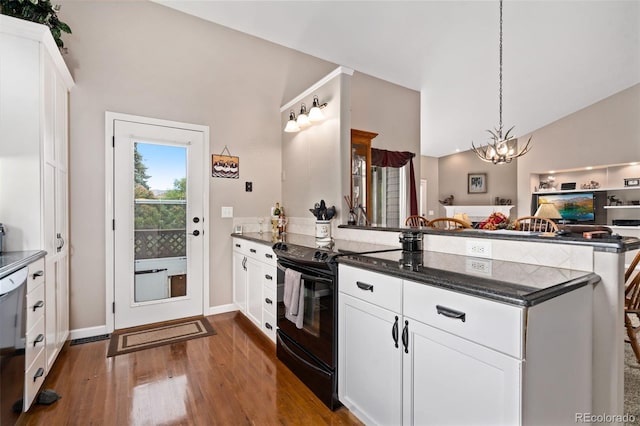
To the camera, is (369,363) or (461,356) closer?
(461,356)

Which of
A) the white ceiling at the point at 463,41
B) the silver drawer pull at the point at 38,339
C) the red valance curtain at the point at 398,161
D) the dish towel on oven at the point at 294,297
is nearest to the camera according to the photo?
the silver drawer pull at the point at 38,339

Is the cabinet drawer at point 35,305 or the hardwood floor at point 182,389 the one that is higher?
the cabinet drawer at point 35,305

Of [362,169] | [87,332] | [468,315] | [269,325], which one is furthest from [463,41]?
[87,332]

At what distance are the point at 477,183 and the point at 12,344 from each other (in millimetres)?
8544

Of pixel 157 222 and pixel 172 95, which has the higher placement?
pixel 172 95

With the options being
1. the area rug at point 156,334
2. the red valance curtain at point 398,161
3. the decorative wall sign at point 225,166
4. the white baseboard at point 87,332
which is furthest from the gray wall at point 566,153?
the white baseboard at point 87,332

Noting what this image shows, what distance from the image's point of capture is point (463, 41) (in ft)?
12.5

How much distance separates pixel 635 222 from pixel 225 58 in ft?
23.9

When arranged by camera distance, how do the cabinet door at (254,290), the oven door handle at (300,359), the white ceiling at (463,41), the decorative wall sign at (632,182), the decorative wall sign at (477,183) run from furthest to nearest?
the decorative wall sign at (477,183)
the decorative wall sign at (632,182)
the white ceiling at (463,41)
the cabinet door at (254,290)
the oven door handle at (300,359)

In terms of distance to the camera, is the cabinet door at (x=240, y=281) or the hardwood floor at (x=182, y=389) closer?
the hardwood floor at (x=182, y=389)

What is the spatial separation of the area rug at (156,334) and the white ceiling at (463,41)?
3.32 m

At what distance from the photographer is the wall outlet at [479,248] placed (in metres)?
1.70

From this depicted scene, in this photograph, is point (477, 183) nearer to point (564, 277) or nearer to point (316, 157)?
point (316, 157)

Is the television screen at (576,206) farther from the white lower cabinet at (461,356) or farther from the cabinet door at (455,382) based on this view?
the cabinet door at (455,382)
